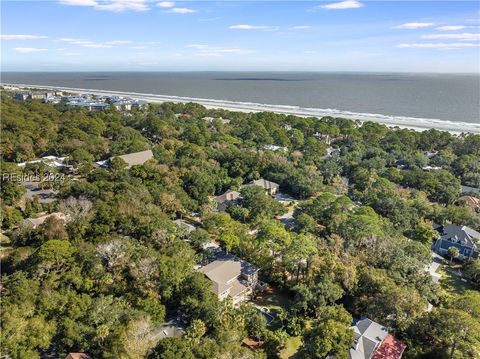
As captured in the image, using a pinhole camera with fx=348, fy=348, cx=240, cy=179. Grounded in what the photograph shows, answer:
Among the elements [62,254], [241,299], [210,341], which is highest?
[62,254]

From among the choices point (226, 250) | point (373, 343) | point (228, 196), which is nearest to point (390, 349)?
point (373, 343)

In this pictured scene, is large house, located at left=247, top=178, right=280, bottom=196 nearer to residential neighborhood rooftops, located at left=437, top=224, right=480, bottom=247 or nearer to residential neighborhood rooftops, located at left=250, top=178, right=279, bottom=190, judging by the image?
residential neighborhood rooftops, located at left=250, top=178, right=279, bottom=190

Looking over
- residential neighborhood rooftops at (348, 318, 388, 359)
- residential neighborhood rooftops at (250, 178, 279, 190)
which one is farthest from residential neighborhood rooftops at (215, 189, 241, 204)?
residential neighborhood rooftops at (348, 318, 388, 359)

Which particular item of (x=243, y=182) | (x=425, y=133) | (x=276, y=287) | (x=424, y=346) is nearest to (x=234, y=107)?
(x=425, y=133)

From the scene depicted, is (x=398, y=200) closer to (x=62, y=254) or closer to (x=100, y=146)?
(x=62, y=254)

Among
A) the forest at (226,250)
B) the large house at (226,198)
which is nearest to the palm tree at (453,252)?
the forest at (226,250)

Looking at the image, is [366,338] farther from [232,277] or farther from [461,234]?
[461,234]
